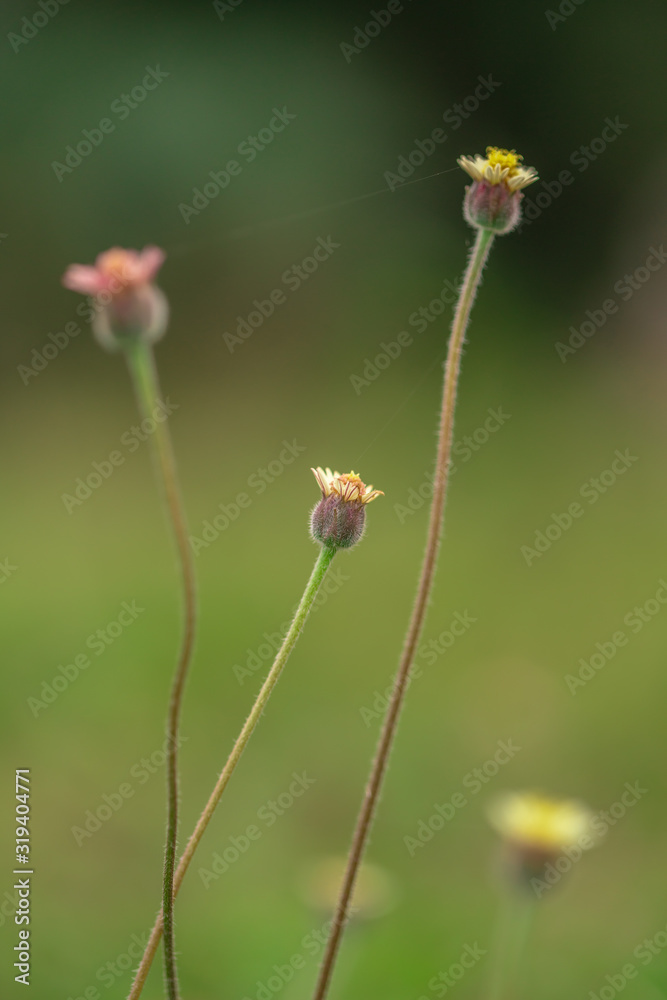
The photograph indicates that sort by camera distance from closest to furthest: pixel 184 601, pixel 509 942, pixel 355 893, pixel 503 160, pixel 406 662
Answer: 1. pixel 184 601
2. pixel 406 662
3. pixel 503 160
4. pixel 355 893
5. pixel 509 942

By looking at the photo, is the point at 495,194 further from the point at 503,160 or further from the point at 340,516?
the point at 340,516

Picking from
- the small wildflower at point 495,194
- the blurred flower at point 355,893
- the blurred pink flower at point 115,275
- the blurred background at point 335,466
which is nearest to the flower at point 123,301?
the blurred pink flower at point 115,275

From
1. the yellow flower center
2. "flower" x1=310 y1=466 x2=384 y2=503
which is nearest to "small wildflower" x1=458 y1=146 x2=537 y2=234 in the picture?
the yellow flower center

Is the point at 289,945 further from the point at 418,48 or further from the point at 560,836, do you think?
the point at 418,48

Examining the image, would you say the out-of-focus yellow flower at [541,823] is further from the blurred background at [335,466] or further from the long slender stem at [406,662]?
the long slender stem at [406,662]

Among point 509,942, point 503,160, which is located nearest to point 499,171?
point 503,160

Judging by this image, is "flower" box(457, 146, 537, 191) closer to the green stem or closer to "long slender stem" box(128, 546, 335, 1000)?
"long slender stem" box(128, 546, 335, 1000)
